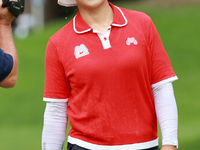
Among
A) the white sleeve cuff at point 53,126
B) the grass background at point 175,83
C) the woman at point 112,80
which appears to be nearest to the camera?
the woman at point 112,80

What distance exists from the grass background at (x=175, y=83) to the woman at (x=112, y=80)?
4583 millimetres

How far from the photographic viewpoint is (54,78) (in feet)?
9.55

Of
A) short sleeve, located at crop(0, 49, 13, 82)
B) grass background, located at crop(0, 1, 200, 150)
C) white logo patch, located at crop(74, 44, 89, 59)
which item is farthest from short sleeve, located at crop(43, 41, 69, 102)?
grass background, located at crop(0, 1, 200, 150)

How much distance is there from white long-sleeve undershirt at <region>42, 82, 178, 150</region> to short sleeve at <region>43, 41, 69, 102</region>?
7cm

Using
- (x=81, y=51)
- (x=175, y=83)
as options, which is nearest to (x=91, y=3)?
(x=81, y=51)

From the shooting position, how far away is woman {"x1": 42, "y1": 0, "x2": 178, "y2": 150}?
2.72m

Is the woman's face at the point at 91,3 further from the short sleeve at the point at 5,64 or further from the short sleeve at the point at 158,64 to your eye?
the short sleeve at the point at 5,64

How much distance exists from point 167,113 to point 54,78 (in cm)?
85

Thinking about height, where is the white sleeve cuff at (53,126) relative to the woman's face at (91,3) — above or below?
below

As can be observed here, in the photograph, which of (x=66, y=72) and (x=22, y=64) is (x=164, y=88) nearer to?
(x=66, y=72)

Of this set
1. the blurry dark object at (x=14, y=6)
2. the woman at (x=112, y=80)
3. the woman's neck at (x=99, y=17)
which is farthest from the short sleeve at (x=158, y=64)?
the blurry dark object at (x=14, y=6)

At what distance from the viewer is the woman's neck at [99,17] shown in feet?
9.52

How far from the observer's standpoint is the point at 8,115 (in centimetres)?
1144

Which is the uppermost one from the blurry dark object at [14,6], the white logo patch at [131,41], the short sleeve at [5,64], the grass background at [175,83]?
the blurry dark object at [14,6]
